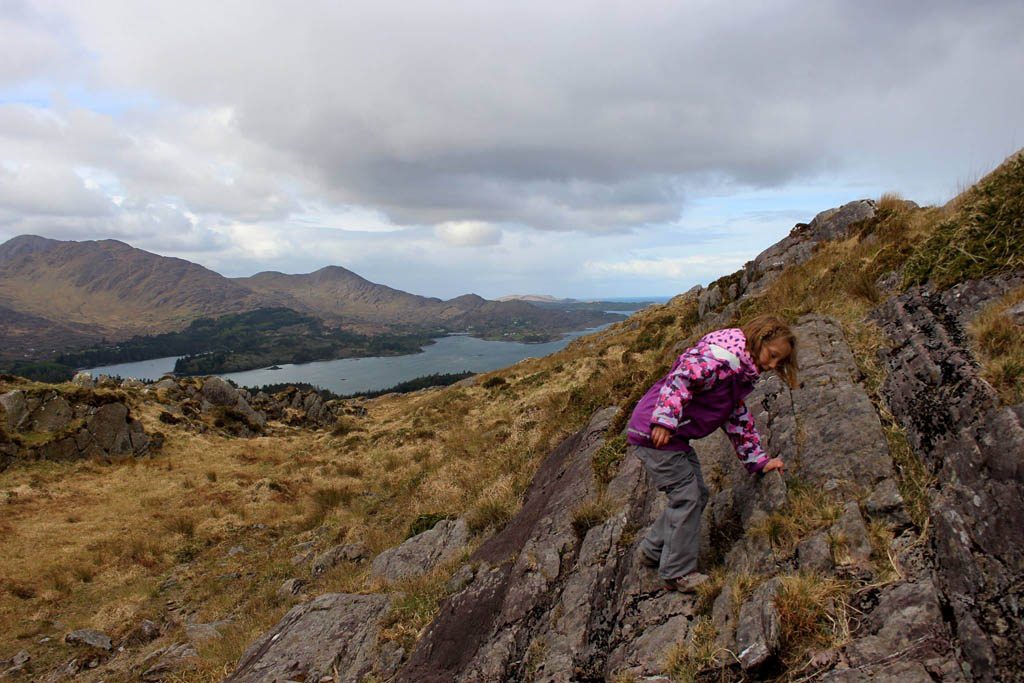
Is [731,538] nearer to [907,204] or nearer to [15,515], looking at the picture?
[907,204]

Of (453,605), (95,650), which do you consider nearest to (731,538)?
(453,605)

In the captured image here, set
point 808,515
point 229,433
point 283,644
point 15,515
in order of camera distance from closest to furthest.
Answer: point 808,515
point 283,644
point 15,515
point 229,433

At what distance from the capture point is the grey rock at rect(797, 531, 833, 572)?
4.18 metres

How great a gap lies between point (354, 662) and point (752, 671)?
6330mm

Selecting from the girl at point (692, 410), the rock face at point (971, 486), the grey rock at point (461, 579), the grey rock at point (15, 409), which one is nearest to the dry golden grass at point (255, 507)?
the grey rock at point (461, 579)

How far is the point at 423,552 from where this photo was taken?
11.3 meters

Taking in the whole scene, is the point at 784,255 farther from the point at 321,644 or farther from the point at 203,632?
the point at 203,632

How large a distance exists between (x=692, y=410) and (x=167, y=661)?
1234 cm

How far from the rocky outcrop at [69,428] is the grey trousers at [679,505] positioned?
39802 mm

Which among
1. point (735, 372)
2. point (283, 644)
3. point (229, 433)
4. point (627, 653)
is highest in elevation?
point (735, 372)

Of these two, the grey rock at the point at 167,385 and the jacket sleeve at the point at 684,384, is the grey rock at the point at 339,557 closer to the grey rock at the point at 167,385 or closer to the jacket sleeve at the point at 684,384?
the jacket sleeve at the point at 684,384

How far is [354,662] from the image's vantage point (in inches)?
297

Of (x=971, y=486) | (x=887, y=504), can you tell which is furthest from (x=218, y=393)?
(x=971, y=486)

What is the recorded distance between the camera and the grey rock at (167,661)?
9648 mm
